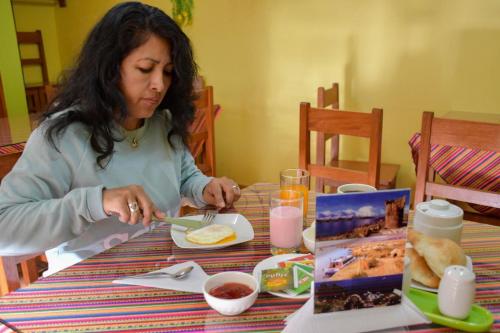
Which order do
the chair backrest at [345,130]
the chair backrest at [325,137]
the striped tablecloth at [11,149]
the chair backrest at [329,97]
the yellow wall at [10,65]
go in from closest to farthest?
the chair backrest at [345,130], the striped tablecloth at [11,149], the chair backrest at [325,137], the chair backrest at [329,97], the yellow wall at [10,65]

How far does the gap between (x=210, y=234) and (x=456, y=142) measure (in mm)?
1021

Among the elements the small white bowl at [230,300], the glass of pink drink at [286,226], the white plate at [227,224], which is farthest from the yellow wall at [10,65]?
the small white bowl at [230,300]

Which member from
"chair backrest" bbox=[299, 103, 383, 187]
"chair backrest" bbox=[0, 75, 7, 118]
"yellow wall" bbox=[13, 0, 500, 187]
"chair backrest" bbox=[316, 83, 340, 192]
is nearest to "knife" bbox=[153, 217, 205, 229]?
"chair backrest" bbox=[299, 103, 383, 187]

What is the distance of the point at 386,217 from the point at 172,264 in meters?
0.49

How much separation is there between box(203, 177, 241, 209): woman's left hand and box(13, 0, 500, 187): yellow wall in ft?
6.39

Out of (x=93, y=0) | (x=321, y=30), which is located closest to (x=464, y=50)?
(x=321, y=30)

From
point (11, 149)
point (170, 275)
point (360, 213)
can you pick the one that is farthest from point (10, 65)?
point (360, 213)

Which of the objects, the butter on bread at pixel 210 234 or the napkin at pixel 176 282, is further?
the butter on bread at pixel 210 234

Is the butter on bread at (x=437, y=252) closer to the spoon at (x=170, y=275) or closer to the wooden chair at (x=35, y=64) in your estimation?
the spoon at (x=170, y=275)

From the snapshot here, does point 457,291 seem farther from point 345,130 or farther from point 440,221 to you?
point 345,130

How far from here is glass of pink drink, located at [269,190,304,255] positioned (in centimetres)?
98

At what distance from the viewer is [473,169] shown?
2.01 metres

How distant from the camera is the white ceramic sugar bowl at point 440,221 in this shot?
2.86ft

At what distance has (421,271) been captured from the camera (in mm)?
814
